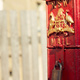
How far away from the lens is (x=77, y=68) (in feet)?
6.09

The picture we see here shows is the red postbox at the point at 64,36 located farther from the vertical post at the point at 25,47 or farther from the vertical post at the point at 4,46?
the vertical post at the point at 4,46

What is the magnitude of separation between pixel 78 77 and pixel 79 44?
40 cm

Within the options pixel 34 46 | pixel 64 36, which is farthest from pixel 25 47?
pixel 64 36

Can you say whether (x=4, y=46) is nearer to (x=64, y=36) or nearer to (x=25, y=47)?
(x=25, y=47)

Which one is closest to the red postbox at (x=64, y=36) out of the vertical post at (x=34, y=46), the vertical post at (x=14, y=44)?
the vertical post at (x=34, y=46)

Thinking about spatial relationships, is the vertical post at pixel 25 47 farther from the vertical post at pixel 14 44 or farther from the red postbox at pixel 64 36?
the red postbox at pixel 64 36

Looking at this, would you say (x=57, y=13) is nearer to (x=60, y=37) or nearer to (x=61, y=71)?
(x=60, y=37)

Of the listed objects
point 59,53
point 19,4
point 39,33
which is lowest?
point 59,53

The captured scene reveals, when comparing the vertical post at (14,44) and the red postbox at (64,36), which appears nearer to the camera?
the vertical post at (14,44)

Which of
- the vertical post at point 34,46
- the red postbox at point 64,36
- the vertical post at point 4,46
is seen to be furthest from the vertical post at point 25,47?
the red postbox at point 64,36

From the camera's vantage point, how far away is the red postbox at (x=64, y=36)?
1.87 meters

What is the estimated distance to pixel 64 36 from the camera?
77.4 inches

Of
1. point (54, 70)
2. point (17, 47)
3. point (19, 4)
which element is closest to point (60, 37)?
point (54, 70)

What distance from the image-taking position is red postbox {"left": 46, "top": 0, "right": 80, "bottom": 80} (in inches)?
73.6
